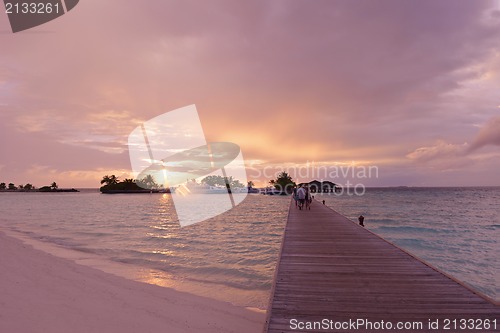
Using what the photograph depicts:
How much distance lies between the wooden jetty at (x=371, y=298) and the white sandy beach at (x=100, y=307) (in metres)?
1.90

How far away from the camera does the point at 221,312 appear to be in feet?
27.0

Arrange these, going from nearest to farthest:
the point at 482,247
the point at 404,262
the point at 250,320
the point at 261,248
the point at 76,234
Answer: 1. the point at 250,320
2. the point at 404,262
3. the point at 261,248
4. the point at 482,247
5. the point at 76,234

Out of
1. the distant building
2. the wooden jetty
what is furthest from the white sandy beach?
the distant building

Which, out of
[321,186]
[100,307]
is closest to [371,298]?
[100,307]

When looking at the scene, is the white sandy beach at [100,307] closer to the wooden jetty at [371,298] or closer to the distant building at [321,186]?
the wooden jetty at [371,298]

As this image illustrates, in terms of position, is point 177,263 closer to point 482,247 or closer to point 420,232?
point 482,247

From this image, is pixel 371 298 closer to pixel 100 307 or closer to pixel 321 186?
pixel 100 307

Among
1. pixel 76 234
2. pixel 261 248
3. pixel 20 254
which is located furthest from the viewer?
pixel 76 234

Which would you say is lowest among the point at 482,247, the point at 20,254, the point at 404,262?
the point at 482,247

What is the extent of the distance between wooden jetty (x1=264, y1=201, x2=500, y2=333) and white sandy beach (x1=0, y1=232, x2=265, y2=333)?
190 cm

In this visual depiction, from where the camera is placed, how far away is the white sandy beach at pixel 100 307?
22.0 ft

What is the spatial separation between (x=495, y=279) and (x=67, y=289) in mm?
16902

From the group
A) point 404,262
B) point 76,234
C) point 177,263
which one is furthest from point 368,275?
point 76,234

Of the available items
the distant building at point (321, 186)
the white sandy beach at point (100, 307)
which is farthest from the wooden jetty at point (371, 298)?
the distant building at point (321, 186)
